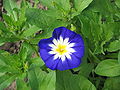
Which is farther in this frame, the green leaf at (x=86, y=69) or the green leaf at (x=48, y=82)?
the green leaf at (x=86, y=69)

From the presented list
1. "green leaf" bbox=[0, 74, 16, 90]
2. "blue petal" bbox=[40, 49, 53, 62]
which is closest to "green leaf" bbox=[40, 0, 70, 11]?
"blue petal" bbox=[40, 49, 53, 62]

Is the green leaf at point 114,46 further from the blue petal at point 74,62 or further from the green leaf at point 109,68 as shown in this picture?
the blue petal at point 74,62

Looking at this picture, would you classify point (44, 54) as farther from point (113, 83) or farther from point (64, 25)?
point (113, 83)

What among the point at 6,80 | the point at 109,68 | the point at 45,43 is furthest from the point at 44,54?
the point at 109,68

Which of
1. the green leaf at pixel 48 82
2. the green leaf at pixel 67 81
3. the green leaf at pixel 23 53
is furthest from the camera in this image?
the green leaf at pixel 23 53

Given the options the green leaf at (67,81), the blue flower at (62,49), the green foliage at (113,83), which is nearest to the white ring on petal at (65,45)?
the blue flower at (62,49)

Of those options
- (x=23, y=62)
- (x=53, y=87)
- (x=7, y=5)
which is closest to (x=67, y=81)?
(x=53, y=87)
